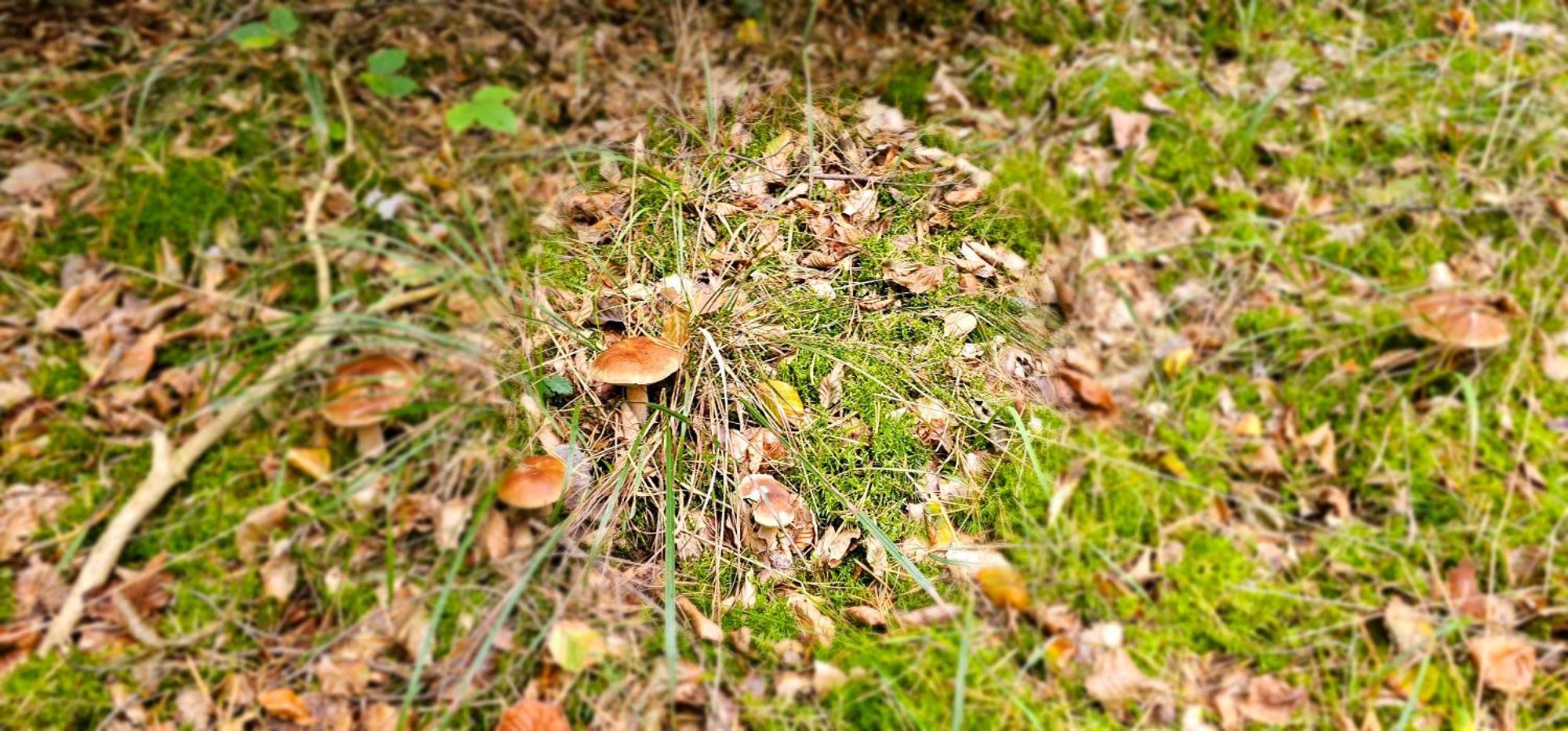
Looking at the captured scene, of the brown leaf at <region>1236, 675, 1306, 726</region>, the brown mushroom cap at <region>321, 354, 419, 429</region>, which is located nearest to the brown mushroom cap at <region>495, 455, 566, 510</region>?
the brown mushroom cap at <region>321, 354, 419, 429</region>

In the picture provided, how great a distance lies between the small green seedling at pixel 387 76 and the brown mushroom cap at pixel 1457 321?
10.1 feet

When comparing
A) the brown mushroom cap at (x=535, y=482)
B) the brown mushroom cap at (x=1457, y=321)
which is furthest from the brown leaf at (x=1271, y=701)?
the brown mushroom cap at (x=535, y=482)

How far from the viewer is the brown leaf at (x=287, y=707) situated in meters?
2.08

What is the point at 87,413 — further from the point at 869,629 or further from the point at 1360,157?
the point at 1360,157

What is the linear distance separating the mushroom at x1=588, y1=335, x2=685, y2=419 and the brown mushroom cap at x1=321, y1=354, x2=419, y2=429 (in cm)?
176

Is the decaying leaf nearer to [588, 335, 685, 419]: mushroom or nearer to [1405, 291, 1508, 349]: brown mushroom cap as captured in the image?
[588, 335, 685, 419]: mushroom

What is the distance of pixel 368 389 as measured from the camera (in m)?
2.34

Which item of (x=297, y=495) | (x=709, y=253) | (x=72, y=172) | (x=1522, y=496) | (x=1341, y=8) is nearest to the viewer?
(x=709, y=253)

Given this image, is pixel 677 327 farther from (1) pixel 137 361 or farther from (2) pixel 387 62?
(2) pixel 387 62

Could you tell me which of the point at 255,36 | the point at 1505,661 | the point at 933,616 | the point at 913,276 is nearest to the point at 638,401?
the point at 913,276

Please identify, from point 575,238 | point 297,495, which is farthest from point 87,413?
point 575,238

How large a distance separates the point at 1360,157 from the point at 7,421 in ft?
13.2

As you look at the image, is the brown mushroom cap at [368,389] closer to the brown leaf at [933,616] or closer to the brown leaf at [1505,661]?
the brown leaf at [933,616]

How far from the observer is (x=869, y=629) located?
0.93m
